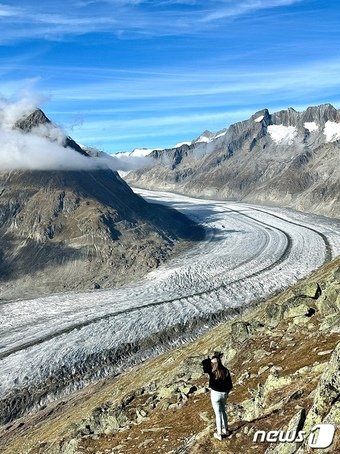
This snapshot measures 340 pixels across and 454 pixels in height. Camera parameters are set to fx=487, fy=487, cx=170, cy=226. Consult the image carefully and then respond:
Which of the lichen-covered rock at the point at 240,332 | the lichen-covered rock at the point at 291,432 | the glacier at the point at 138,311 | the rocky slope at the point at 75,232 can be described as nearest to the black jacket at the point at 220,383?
the lichen-covered rock at the point at 291,432

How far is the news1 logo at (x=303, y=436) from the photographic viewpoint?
12.8 metres

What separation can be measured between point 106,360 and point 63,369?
5390 millimetres

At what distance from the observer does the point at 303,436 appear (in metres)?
13.9

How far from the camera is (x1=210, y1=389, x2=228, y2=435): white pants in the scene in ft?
50.5

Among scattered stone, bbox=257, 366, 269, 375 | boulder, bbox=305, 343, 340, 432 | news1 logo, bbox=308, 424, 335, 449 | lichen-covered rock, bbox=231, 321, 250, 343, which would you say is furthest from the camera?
lichen-covered rock, bbox=231, 321, 250, 343

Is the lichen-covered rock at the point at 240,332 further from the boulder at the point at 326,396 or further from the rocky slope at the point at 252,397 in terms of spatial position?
the boulder at the point at 326,396

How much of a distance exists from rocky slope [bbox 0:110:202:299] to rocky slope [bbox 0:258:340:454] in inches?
2673

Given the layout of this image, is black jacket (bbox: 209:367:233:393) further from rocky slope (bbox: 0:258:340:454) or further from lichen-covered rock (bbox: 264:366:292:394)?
lichen-covered rock (bbox: 264:366:292:394)

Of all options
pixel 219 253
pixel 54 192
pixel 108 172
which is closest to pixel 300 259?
pixel 219 253

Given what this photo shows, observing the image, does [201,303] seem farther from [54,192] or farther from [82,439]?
[54,192]

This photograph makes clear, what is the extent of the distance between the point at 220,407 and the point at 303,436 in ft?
9.31

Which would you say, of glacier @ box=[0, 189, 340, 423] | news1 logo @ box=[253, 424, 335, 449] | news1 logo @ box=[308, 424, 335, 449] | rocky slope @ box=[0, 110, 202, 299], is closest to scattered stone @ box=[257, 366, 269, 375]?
news1 logo @ box=[253, 424, 335, 449]

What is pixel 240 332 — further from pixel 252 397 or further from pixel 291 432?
pixel 291 432

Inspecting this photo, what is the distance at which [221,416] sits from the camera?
16.1 meters
